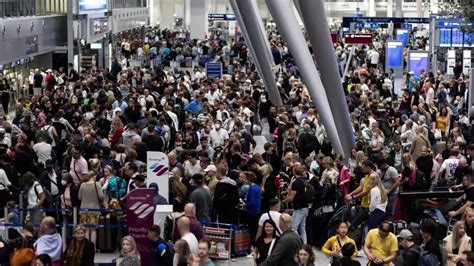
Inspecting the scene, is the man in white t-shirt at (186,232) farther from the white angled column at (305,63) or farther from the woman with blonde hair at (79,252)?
the white angled column at (305,63)

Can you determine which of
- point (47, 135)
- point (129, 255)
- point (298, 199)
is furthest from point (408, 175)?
point (129, 255)

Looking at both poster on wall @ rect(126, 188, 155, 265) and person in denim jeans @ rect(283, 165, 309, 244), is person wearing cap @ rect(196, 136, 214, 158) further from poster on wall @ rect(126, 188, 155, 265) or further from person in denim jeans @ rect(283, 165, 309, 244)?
poster on wall @ rect(126, 188, 155, 265)

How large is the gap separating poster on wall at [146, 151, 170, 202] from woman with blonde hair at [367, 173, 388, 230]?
115 inches

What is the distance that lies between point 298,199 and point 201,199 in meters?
1.47

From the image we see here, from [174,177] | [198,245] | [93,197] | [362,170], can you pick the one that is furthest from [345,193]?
[198,245]

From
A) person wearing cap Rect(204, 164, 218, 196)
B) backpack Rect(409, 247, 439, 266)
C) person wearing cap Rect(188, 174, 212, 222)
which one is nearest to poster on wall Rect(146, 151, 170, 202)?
person wearing cap Rect(188, 174, 212, 222)

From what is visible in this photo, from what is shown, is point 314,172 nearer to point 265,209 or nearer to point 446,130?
point 265,209

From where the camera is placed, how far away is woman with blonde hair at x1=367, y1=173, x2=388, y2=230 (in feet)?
60.2

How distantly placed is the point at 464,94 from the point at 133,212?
82.0ft

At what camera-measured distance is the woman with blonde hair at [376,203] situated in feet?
60.2

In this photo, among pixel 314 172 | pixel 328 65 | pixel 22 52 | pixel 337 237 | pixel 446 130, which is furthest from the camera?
pixel 22 52

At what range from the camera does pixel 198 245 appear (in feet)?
46.4

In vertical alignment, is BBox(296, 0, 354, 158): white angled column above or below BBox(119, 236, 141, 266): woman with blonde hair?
above

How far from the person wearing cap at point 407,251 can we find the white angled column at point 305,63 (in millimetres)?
10375
